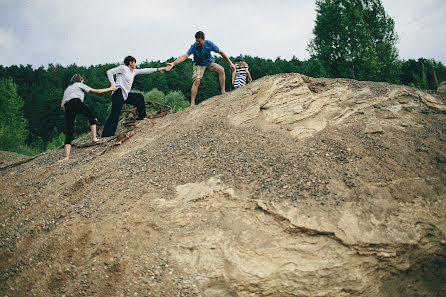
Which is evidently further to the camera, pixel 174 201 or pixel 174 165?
pixel 174 165

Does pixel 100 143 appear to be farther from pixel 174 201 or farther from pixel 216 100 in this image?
pixel 174 201

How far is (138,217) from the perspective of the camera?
11.2 feet

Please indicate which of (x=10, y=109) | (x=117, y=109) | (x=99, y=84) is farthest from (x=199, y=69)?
(x=99, y=84)

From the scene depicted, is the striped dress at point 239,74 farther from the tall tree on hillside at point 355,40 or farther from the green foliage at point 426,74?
the tall tree on hillside at point 355,40

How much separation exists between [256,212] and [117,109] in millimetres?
4493

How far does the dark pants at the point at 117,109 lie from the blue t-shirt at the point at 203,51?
1.81 meters

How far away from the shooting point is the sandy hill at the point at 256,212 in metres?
2.88

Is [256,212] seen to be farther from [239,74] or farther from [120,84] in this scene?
[239,74]

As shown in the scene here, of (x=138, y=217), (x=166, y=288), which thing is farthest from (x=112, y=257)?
(x=166, y=288)

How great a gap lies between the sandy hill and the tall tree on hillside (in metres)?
13.3

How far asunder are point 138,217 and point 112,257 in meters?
0.55

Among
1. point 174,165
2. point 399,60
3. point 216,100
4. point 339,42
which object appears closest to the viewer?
point 174,165

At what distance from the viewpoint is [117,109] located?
20.3 ft

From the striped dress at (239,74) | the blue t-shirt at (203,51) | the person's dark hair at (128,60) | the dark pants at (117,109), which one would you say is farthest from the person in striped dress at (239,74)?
the person's dark hair at (128,60)
